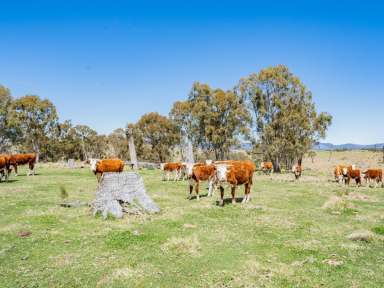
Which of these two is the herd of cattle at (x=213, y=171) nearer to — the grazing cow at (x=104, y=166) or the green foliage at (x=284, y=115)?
the grazing cow at (x=104, y=166)

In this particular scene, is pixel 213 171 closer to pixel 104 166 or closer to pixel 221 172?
pixel 221 172

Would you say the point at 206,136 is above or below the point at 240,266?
above

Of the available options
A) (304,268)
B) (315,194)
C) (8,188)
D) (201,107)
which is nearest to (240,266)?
(304,268)

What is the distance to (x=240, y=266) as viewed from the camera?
9102 mm

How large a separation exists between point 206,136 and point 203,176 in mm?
39989

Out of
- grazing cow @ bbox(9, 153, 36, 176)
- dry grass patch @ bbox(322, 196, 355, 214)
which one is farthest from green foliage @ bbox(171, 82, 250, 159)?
dry grass patch @ bbox(322, 196, 355, 214)

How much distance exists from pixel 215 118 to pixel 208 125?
Answer: 6.29 feet

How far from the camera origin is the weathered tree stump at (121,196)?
585 inches

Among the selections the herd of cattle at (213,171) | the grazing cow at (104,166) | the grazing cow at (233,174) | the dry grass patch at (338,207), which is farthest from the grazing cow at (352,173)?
the grazing cow at (104,166)

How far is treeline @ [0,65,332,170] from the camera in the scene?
50469 mm

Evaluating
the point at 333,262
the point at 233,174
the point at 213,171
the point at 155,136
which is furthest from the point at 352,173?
the point at 155,136

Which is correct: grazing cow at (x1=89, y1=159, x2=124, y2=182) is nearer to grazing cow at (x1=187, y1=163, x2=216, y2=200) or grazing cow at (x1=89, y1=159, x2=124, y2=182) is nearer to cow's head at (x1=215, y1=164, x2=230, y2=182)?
grazing cow at (x1=187, y1=163, x2=216, y2=200)

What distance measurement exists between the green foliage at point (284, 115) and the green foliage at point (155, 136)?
2523cm

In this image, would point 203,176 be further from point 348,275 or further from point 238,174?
point 348,275
